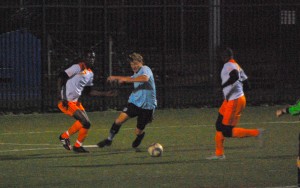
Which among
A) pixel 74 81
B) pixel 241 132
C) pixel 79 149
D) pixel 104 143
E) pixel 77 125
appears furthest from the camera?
pixel 104 143

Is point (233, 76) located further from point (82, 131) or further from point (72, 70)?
point (72, 70)

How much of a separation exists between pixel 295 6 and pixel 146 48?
471 centimetres

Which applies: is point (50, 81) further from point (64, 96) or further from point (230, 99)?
point (230, 99)

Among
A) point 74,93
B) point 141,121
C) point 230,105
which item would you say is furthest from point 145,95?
point 230,105

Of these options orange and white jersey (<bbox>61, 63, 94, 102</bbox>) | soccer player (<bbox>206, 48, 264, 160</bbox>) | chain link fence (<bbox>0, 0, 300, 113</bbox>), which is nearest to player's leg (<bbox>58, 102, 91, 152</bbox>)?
orange and white jersey (<bbox>61, 63, 94, 102</bbox>)

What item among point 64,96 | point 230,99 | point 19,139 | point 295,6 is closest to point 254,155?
point 230,99

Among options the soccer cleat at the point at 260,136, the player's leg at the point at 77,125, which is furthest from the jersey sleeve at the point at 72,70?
the soccer cleat at the point at 260,136

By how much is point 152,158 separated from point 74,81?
224 cm

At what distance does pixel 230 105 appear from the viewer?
16.6m

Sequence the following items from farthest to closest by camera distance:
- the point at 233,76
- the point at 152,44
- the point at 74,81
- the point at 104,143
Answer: the point at 152,44 → the point at 104,143 → the point at 74,81 → the point at 233,76

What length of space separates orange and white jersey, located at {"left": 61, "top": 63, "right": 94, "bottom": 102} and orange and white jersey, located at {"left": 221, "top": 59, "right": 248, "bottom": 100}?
9.24 ft

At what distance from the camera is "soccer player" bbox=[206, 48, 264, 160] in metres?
16.4

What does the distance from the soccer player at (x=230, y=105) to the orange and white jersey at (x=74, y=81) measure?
9.21ft

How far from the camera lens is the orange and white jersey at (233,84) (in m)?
16.4
